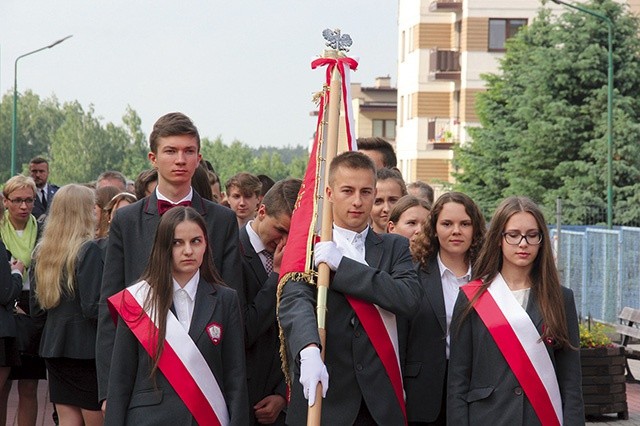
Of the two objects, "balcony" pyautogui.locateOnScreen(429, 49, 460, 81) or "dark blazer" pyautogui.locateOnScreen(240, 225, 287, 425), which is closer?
"dark blazer" pyautogui.locateOnScreen(240, 225, 287, 425)

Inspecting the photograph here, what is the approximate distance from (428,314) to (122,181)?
7.61 metres

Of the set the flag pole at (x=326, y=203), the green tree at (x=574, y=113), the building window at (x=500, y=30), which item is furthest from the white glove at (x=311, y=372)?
the building window at (x=500, y=30)

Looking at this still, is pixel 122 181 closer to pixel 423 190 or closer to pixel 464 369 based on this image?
pixel 423 190

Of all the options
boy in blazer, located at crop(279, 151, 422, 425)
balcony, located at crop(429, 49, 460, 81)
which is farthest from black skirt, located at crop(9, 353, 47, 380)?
balcony, located at crop(429, 49, 460, 81)

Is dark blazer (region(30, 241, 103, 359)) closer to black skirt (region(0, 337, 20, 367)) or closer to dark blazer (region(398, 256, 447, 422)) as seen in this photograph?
black skirt (region(0, 337, 20, 367))

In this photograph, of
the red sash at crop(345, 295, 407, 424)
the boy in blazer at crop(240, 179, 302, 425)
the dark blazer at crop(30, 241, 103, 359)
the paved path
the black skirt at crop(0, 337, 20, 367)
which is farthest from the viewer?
the paved path

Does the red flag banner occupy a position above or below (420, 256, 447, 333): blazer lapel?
above

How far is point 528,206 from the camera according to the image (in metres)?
6.53

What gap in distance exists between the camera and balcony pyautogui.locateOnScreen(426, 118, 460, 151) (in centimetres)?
6450

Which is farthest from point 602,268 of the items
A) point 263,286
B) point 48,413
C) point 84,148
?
point 84,148

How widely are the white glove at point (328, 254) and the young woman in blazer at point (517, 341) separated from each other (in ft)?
2.24

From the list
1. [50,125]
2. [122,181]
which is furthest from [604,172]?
[50,125]

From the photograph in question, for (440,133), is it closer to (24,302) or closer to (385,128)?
(385,128)

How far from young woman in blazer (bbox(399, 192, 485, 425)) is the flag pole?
55cm
